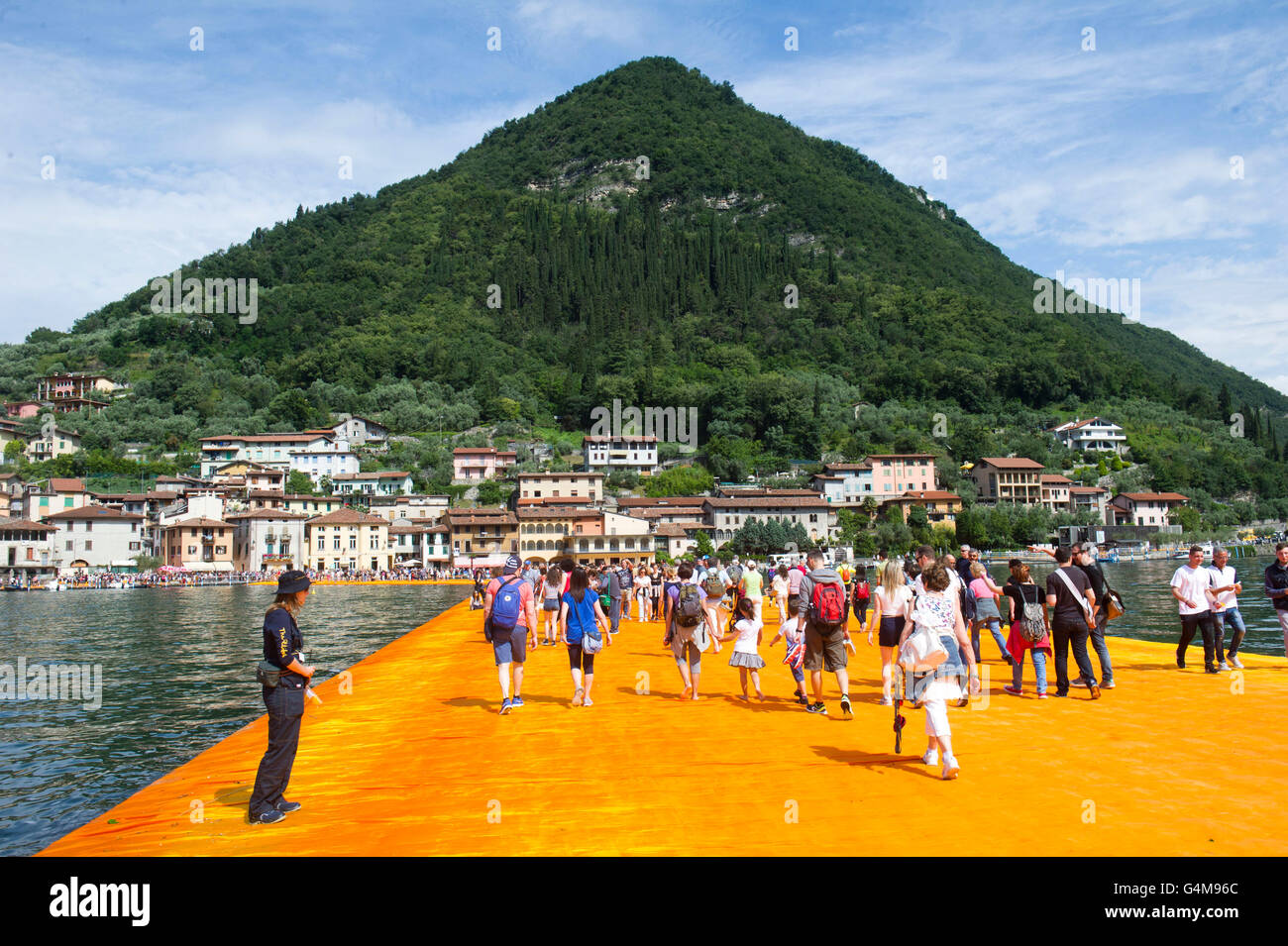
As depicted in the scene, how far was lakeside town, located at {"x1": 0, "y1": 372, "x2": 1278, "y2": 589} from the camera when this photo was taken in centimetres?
7488

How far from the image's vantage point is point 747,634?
9.82 m

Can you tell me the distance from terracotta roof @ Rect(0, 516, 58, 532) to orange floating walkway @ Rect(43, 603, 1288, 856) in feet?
252

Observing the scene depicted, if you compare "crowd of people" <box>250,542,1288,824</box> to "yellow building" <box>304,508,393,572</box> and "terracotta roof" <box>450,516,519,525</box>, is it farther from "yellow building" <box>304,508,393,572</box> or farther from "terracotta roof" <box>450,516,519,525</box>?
"yellow building" <box>304,508,393,572</box>

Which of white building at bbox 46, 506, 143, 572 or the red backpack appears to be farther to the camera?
white building at bbox 46, 506, 143, 572

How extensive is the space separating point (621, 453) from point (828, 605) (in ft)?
326

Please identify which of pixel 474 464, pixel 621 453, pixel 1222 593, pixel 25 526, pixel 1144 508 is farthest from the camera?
pixel 621 453

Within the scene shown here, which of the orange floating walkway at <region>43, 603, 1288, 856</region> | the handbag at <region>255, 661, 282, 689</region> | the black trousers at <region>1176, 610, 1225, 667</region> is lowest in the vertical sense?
the orange floating walkway at <region>43, 603, 1288, 856</region>

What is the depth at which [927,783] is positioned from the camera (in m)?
6.59

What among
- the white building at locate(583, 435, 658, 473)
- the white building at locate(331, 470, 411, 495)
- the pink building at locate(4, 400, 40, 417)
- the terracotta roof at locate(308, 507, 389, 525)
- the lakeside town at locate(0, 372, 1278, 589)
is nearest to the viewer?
the lakeside town at locate(0, 372, 1278, 589)

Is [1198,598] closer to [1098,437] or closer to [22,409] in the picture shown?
[1098,437]

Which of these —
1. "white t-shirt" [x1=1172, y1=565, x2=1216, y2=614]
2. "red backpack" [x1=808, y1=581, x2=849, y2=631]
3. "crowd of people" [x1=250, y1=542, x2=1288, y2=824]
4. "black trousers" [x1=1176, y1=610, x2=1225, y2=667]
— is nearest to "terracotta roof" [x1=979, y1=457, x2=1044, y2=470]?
"crowd of people" [x1=250, y1=542, x2=1288, y2=824]

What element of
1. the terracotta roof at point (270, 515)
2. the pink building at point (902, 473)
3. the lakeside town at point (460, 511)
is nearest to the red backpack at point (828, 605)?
the lakeside town at point (460, 511)

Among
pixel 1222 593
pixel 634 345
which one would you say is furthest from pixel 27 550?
pixel 634 345
